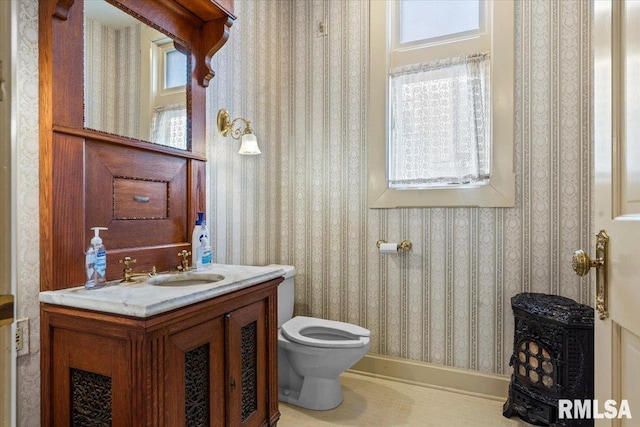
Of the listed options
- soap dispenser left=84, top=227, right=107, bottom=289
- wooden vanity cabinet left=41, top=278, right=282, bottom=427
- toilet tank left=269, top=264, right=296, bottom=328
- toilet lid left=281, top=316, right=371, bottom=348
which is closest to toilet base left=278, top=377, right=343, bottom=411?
toilet lid left=281, top=316, right=371, bottom=348

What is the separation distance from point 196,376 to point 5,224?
3.15ft

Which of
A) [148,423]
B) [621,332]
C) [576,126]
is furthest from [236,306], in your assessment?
[576,126]

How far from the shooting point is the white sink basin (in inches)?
60.9

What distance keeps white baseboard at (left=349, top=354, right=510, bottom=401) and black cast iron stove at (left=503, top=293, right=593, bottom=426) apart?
0.21 meters

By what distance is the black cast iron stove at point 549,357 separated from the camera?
1718 millimetres

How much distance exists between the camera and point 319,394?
2.05m

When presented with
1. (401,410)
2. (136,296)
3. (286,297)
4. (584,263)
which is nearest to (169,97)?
(136,296)

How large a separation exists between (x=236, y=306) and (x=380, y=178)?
139 centimetres

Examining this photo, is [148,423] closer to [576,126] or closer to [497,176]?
[497,176]

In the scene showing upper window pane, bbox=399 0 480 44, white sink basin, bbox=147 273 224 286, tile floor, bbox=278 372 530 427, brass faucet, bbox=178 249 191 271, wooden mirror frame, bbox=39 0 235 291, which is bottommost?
tile floor, bbox=278 372 530 427

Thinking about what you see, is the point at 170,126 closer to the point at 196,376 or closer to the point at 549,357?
the point at 196,376

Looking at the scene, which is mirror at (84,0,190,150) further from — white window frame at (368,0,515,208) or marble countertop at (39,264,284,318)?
white window frame at (368,0,515,208)

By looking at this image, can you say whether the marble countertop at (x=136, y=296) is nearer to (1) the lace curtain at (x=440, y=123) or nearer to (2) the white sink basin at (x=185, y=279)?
(2) the white sink basin at (x=185, y=279)

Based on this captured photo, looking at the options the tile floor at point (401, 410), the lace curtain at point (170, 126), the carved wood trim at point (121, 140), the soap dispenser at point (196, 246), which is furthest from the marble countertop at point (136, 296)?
the tile floor at point (401, 410)
